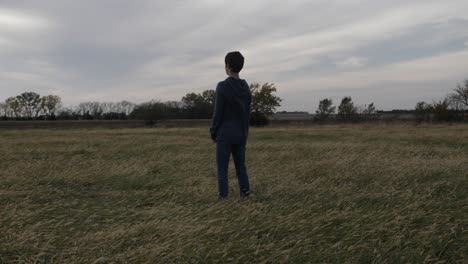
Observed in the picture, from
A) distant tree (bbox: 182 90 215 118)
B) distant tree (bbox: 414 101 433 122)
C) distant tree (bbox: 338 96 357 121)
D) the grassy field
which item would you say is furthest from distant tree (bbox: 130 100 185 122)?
the grassy field

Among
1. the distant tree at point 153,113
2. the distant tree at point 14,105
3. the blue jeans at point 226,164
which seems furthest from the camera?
the distant tree at point 14,105

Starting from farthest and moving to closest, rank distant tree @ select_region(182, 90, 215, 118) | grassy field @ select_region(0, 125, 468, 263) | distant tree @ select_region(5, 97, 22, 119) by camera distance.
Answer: distant tree @ select_region(5, 97, 22, 119) → distant tree @ select_region(182, 90, 215, 118) → grassy field @ select_region(0, 125, 468, 263)

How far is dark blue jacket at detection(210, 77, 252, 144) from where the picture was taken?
15.4 feet

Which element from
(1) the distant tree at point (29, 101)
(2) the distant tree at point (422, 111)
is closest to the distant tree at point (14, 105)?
(1) the distant tree at point (29, 101)

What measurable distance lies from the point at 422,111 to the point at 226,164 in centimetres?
6299

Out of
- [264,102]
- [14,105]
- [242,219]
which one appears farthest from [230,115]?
[14,105]

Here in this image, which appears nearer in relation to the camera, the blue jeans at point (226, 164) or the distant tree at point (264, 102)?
the blue jeans at point (226, 164)

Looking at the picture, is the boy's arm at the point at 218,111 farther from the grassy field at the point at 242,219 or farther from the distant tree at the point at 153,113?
the distant tree at the point at 153,113

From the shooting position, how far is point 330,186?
580cm

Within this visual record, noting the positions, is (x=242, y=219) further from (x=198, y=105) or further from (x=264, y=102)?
(x=198, y=105)

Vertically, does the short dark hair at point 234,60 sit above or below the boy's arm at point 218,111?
above

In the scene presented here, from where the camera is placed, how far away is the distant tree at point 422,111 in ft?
192

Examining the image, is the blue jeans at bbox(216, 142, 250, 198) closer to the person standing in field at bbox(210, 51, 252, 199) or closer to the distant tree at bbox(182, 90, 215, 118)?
the person standing in field at bbox(210, 51, 252, 199)

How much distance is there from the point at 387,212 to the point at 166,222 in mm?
2434
